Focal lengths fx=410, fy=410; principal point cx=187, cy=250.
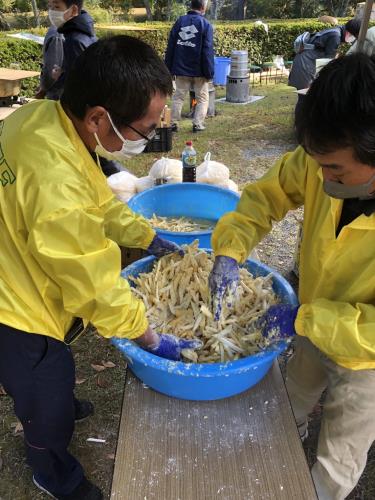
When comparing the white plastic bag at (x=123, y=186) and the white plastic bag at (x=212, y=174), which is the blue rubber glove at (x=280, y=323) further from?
the white plastic bag at (x=123, y=186)

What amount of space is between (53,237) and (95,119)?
50 centimetres

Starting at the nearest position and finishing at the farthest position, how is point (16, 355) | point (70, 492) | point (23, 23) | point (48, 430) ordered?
point (16, 355) < point (48, 430) < point (70, 492) < point (23, 23)

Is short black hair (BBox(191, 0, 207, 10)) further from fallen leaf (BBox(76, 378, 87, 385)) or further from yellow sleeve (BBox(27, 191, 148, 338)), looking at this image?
yellow sleeve (BBox(27, 191, 148, 338))

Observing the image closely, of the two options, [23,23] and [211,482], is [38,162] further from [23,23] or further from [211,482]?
[23,23]

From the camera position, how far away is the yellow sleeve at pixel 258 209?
76.1 inches

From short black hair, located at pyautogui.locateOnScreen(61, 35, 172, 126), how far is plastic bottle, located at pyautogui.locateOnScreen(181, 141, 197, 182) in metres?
2.35

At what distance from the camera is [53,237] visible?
52.1 inches

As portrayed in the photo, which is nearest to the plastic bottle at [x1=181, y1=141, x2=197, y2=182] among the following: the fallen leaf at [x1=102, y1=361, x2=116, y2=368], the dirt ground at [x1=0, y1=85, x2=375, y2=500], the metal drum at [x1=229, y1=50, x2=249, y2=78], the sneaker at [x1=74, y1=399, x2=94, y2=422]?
the dirt ground at [x1=0, y1=85, x2=375, y2=500]

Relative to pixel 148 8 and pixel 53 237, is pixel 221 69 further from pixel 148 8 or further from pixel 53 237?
pixel 148 8

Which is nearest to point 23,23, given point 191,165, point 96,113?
point 191,165

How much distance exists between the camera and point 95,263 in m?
1.40

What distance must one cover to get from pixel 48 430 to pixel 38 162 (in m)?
1.27

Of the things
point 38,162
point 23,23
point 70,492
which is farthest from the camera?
point 23,23

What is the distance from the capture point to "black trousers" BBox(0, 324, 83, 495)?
5.57ft
